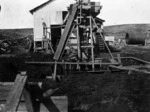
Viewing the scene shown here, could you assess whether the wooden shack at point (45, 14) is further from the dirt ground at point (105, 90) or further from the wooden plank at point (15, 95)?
the wooden plank at point (15, 95)

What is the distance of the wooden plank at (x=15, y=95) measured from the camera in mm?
3201

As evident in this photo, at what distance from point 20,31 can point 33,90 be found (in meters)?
45.5

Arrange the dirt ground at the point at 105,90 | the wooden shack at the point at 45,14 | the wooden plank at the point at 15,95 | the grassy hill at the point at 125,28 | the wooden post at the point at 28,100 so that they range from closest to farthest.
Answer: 1. the wooden plank at the point at 15,95
2. the wooden post at the point at 28,100
3. the dirt ground at the point at 105,90
4. the wooden shack at the point at 45,14
5. the grassy hill at the point at 125,28

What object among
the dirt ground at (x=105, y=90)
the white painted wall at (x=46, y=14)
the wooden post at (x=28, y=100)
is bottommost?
the dirt ground at (x=105, y=90)

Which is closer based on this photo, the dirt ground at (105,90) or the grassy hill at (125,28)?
the dirt ground at (105,90)

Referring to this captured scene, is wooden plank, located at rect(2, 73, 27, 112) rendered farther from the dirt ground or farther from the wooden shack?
the wooden shack

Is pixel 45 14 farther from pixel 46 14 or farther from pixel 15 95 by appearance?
pixel 15 95

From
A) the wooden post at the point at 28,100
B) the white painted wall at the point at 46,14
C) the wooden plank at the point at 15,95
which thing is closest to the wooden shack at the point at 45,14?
the white painted wall at the point at 46,14

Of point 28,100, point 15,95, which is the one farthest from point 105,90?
point 15,95

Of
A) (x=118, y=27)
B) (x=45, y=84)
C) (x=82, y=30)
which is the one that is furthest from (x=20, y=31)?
(x=45, y=84)

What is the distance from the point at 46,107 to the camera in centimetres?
423

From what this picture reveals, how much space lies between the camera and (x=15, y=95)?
11.3 ft

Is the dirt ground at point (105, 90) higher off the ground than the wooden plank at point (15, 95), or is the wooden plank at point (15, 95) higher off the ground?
the wooden plank at point (15, 95)

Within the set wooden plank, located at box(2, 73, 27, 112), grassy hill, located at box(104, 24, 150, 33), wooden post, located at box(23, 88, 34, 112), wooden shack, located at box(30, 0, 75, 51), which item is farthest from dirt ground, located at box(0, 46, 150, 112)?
grassy hill, located at box(104, 24, 150, 33)
